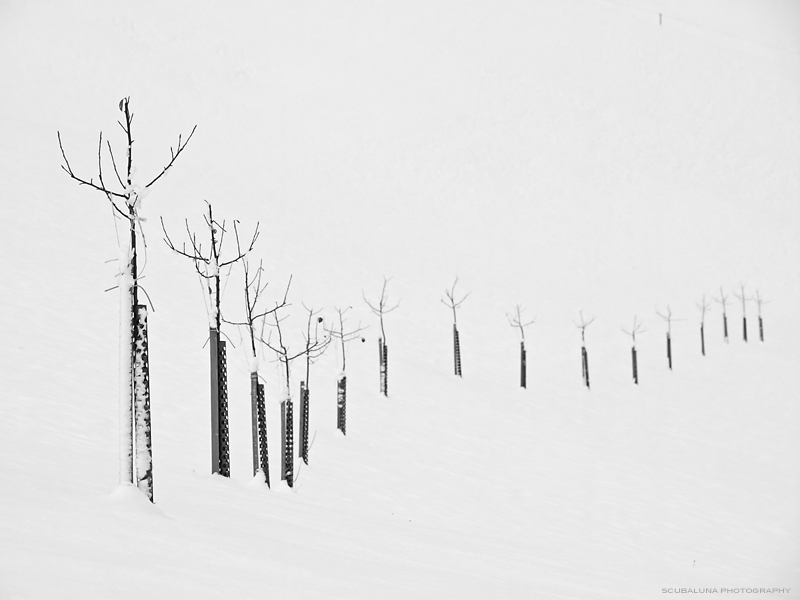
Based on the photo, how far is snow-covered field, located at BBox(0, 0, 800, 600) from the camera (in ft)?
27.4

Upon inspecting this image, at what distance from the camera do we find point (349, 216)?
48.7m

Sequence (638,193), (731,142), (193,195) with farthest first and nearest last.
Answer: (731,142) → (638,193) → (193,195)

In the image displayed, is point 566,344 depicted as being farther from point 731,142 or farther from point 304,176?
point 731,142

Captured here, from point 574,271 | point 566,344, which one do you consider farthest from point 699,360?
point 574,271

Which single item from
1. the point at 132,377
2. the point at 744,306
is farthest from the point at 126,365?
the point at 744,306

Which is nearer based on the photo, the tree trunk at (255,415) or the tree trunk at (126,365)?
the tree trunk at (126,365)


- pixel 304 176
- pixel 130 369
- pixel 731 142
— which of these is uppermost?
pixel 731 142

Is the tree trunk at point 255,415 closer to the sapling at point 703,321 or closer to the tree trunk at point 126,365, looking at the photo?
the tree trunk at point 126,365

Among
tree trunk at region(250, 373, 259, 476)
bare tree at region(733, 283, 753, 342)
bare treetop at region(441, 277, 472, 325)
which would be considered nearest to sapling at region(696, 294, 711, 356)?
bare tree at region(733, 283, 753, 342)

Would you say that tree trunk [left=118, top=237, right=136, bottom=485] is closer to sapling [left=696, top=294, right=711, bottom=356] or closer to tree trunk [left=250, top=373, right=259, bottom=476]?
tree trunk [left=250, top=373, right=259, bottom=476]

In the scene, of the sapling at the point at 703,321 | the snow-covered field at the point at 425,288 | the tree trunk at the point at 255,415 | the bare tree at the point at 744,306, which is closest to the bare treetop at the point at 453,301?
the snow-covered field at the point at 425,288

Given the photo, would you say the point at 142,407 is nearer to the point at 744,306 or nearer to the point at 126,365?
the point at 126,365

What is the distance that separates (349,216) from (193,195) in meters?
10.6

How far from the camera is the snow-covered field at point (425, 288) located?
8344 millimetres
